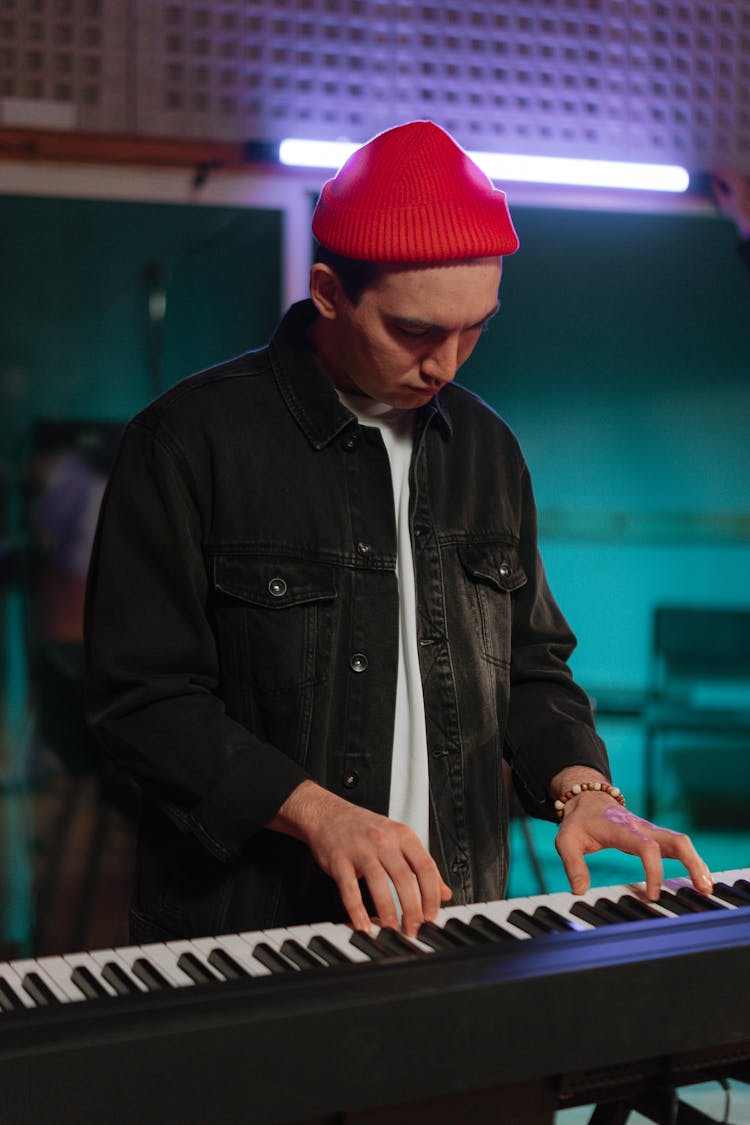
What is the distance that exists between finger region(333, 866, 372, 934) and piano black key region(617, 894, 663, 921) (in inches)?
10.5

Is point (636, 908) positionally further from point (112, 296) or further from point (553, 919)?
point (112, 296)

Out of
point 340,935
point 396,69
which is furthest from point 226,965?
point 396,69

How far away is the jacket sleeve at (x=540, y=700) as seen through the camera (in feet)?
5.39

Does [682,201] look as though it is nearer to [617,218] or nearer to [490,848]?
[617,218]

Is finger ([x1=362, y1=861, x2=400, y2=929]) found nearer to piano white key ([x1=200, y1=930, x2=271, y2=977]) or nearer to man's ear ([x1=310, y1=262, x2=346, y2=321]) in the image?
piano white key ([x1=200, y1=930, x2=271, y2=977])

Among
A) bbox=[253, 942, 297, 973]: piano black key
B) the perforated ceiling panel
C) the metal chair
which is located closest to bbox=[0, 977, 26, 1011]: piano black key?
bbox=[253, 942, 297, 973]: piano black key

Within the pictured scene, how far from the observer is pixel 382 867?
124cm

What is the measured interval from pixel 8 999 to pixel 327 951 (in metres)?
0.29

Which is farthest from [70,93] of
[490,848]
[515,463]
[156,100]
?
[490,848]

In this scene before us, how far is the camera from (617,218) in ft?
12.0

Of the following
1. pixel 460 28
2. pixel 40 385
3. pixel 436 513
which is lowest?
pixel 436 513

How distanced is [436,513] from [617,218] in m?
2.26

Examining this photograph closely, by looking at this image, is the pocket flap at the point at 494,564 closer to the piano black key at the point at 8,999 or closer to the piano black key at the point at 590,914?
the piano black key at the point at 590,914

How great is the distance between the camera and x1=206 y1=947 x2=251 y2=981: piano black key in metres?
1.12
